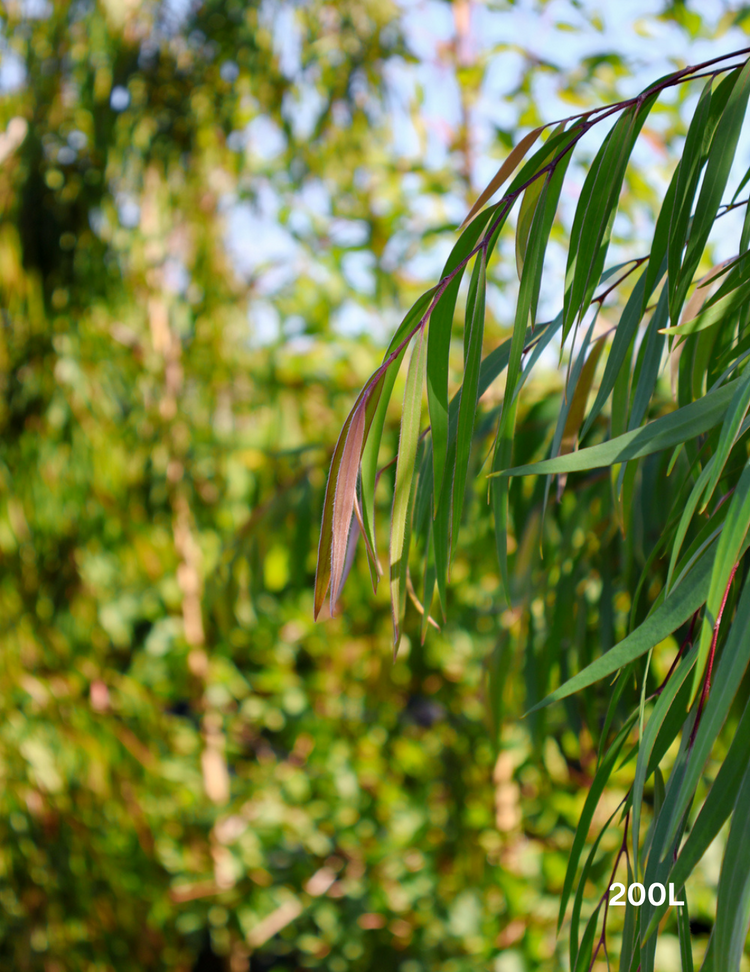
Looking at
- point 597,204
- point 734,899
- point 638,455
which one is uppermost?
point 597,204

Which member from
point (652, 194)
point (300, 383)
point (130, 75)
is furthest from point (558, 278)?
point (130, 75)

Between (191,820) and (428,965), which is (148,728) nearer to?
(191,820)

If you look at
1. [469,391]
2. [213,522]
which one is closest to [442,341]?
[469,391]

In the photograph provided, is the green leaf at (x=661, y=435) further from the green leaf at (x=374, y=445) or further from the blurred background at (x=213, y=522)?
the blurred background at (x=213, y=522)

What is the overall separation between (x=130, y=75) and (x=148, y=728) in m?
0.94

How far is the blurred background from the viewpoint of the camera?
3.49ft

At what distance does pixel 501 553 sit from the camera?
39cm

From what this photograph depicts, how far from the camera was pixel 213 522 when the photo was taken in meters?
1.21

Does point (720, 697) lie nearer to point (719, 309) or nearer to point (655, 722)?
point (655, 722)

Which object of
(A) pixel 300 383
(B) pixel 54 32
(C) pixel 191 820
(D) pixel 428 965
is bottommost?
(D) pixel 428 965

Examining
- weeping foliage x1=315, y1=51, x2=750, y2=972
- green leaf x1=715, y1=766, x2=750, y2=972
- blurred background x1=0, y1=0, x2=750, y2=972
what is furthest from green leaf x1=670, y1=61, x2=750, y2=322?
blurred background x1=0, y1=0, x2=750, y2=972

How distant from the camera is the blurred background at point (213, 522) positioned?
1.06 m

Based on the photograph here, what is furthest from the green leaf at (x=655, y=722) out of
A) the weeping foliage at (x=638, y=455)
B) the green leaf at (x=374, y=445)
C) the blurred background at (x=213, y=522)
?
the blurred background at (x=213, y=522)

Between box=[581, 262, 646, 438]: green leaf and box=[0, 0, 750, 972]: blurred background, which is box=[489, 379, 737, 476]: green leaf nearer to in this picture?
box=[581, 262, 646, 438]: green leaf
